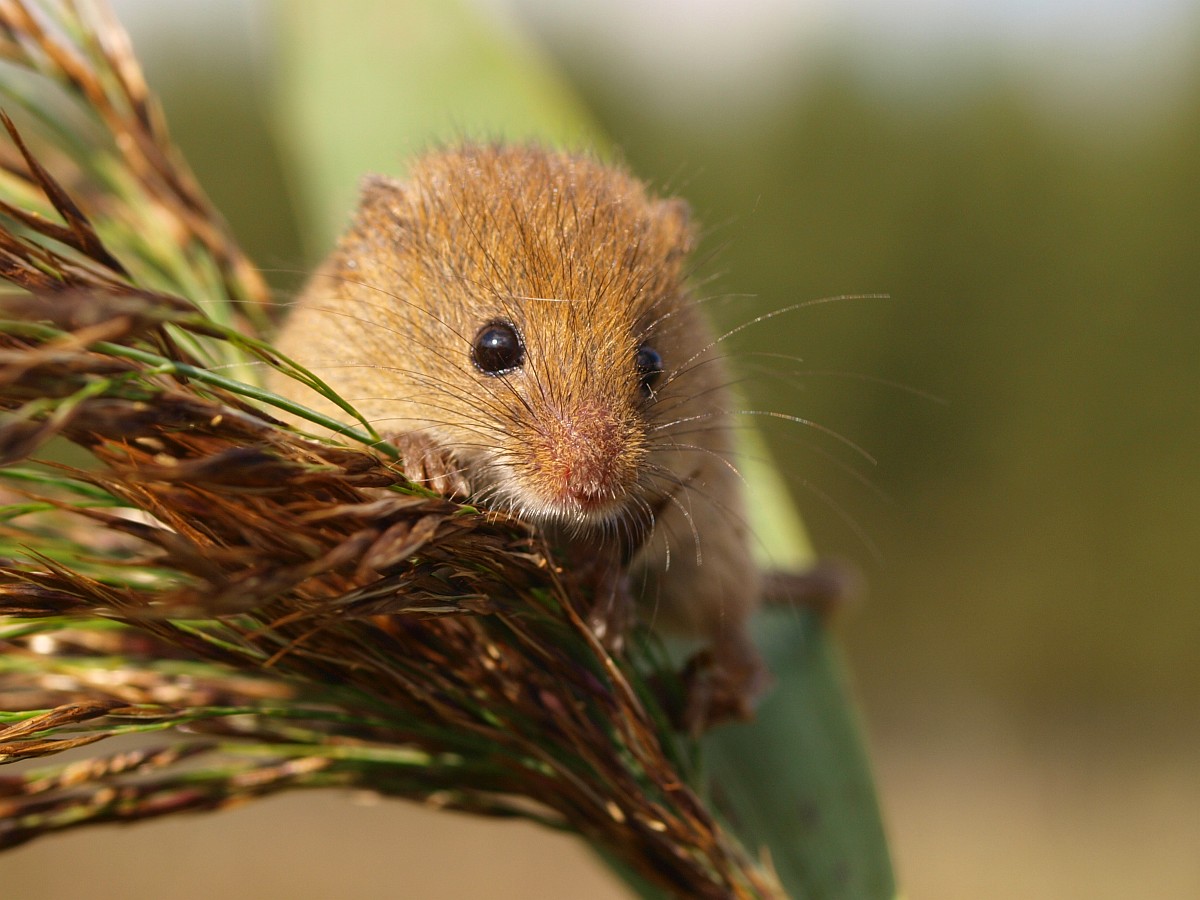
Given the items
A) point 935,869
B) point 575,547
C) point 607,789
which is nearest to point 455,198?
point 575,547

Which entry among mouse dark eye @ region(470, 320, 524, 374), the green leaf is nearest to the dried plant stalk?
mouse dark eye @ region(470, 320, 524, 374)

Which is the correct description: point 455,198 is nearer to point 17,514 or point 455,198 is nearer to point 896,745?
point 17,514

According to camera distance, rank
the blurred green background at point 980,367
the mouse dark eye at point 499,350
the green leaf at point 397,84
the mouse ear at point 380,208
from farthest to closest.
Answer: the blurred green background at point 980,367 → the green leaf at point 397,84 → the mouse ear at point 380,208 → the mouse dark eye at point 499,350

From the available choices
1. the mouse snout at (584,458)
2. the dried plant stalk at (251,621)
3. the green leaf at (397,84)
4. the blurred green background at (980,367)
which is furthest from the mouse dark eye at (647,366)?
the blurred green background at (980,367)

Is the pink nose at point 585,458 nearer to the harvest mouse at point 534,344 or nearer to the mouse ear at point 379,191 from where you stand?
the harvest mouse at point 534,344

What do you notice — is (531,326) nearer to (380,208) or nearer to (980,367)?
(380,208)

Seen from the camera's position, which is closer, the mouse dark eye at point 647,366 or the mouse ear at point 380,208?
the mouse dark eye at point 647,366
